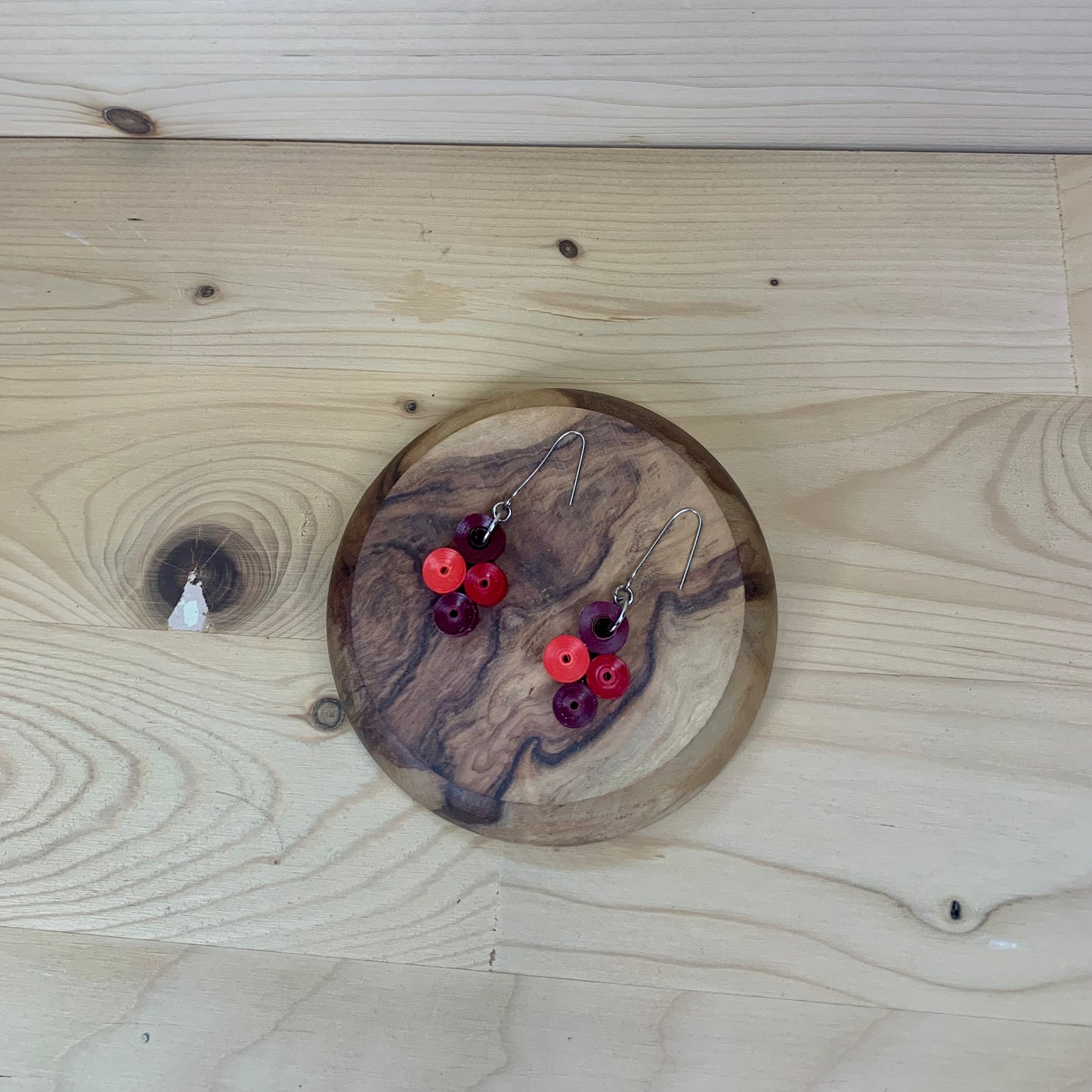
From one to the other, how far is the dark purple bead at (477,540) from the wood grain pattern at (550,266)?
163mm

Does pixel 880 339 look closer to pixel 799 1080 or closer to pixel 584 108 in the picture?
pixel 584 108

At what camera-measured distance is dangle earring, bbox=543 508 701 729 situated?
620 mm

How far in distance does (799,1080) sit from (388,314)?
0.67m

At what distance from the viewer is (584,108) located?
77cm

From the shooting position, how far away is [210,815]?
705 mm

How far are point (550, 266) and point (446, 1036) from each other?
2.01 feet

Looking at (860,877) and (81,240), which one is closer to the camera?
(860,877)

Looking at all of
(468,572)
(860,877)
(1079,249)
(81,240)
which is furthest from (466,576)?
(1079,249)

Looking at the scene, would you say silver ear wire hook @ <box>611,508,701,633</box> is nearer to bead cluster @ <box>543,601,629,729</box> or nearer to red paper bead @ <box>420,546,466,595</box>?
bead cluster @ <box>543,601,629,729</box>

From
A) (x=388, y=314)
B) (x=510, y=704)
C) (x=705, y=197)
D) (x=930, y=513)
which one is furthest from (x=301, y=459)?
(x=930, y=513)

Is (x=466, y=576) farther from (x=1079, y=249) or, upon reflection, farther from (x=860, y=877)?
(x=1079, y=249)

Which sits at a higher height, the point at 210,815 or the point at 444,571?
the point at 444,571

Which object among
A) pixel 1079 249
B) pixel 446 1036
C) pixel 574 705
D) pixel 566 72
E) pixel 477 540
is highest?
pixel 566 72

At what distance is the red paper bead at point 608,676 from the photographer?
24.4 inches
